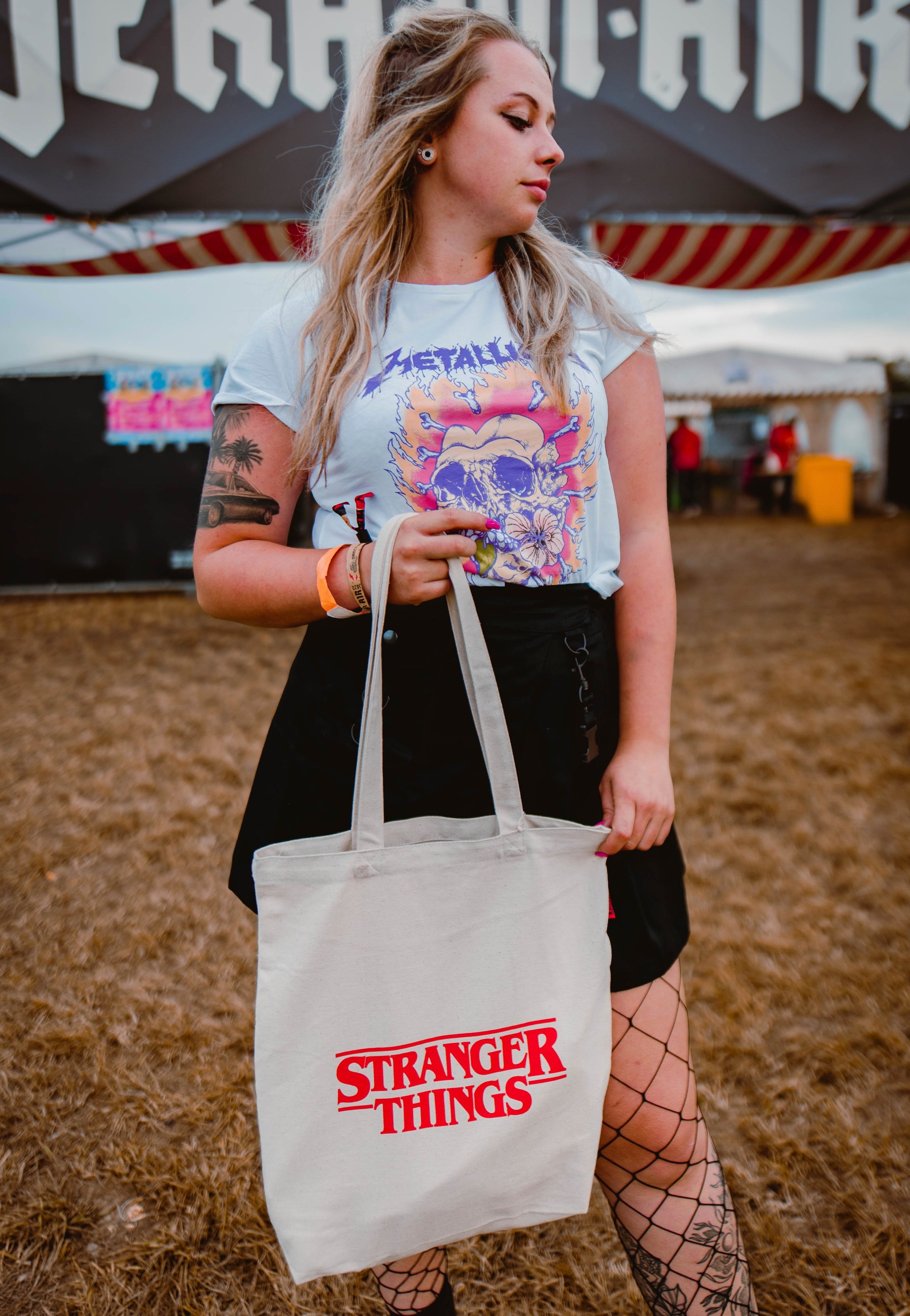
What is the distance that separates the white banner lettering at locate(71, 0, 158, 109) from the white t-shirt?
11.2 ft

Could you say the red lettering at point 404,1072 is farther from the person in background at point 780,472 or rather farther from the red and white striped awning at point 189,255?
the person in background at point 780,472

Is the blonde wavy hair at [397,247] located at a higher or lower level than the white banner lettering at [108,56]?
lower

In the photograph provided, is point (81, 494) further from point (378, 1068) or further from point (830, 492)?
point (830, 492)

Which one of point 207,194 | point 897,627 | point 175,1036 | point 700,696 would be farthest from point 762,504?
point 175,1036

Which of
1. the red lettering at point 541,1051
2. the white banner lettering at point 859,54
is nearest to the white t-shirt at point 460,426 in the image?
the red lettering at point 541,1051

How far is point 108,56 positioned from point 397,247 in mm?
3507

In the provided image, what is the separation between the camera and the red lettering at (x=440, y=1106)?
871 mm

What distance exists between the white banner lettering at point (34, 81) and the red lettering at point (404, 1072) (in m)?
4.09

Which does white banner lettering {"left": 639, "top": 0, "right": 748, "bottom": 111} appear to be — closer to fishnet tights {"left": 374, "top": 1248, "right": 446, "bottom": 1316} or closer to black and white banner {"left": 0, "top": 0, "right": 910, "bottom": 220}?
black and white banner {"left": 0, "top": 0, "right": 910, "bottom": 220}

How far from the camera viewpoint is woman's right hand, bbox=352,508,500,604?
32.3 inches

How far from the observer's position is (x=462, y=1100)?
0.88 meters

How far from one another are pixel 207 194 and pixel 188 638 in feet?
10.0

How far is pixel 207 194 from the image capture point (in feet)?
12.3

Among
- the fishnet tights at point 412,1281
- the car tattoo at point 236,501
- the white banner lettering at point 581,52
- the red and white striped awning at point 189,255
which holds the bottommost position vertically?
the fishnet tights at point 412,1281
